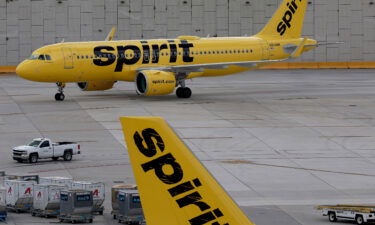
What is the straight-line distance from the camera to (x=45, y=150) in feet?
164

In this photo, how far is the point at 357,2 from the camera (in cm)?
9962

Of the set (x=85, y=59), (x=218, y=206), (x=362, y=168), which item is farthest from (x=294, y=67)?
(x=218, y=206)

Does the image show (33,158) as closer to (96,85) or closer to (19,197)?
(19,197)

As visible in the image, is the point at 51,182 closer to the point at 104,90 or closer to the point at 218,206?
the point at 218,206

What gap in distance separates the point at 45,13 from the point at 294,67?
26.9 meters

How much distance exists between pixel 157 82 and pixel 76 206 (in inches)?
1257

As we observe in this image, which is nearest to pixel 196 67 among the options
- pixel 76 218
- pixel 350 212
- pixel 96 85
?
pixel 96 85

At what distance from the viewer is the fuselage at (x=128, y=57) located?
6850 cm

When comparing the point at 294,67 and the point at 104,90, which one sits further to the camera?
the point at 294,67

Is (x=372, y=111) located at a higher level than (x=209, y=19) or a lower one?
lower

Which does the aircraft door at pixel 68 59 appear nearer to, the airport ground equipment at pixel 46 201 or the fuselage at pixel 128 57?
the fuselage at pixel 128 57

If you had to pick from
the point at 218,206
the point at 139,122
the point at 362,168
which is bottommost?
the point at 362,168

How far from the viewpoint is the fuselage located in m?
68.5

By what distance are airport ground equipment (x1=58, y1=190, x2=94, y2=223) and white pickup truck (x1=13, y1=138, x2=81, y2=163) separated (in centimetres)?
1240
